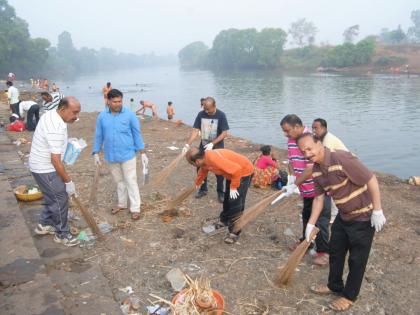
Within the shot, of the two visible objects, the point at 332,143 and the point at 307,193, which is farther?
the point at 332,143

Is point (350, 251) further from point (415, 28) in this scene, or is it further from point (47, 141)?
point (415, 28)

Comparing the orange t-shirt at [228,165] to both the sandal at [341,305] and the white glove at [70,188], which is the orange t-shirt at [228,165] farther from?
the sandal at [341,305]

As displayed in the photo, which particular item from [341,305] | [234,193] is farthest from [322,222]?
[234,193]

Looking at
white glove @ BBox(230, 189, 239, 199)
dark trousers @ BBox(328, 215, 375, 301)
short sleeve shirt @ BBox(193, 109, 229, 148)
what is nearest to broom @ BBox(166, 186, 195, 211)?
white glove @ BBox(230, 189, 239, 199)

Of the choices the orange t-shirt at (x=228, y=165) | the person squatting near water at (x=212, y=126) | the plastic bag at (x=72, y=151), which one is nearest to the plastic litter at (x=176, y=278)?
the orange t-shirt at (x=228, y=165)

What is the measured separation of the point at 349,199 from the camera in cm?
320

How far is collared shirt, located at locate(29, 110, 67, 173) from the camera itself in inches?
158

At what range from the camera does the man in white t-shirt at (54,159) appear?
4.04 meters

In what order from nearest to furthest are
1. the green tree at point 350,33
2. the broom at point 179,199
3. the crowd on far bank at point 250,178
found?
the crowd on far bank at point 250,178 → the broom at point 179,199 → the green tree at point 350,33

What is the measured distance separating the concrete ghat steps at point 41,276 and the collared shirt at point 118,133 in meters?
1.34

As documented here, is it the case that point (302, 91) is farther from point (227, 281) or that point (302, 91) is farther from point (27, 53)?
point (27, 53)

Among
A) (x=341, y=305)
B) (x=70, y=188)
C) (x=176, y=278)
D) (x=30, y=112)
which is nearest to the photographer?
(x=341, y=305)

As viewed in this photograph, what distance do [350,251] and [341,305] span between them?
562 millimetres

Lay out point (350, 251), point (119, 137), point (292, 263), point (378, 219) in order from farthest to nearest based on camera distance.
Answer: point (119, 137) → point (292, 263) → point (350, 251) → point (378, 219)
